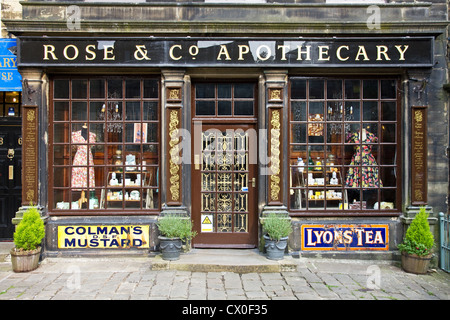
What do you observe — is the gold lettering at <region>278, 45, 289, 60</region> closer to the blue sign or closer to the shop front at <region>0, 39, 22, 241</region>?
the blue sign

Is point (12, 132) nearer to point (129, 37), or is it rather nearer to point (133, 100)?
point (133, 100)

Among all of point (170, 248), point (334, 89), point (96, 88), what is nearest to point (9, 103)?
point (96, 88)

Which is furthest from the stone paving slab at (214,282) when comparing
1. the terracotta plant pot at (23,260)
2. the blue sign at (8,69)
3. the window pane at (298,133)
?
the blue sign at (8,69)

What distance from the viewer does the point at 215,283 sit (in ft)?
19.1

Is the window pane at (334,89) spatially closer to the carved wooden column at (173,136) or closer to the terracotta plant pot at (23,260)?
the carved wooden column at (173,136)

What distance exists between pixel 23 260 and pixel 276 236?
14.6 feet

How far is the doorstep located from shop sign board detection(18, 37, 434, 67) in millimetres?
3593

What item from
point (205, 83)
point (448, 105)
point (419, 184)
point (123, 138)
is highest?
point (205, 83)

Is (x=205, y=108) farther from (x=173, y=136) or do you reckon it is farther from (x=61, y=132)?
(x=61, y=132)

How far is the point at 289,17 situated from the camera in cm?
700

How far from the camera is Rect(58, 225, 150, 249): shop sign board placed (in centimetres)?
702

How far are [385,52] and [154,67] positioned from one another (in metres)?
4.38

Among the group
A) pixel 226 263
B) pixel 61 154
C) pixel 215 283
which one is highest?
pixel 61 154

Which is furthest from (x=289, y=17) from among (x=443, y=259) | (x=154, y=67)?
(x=443, y=259)
